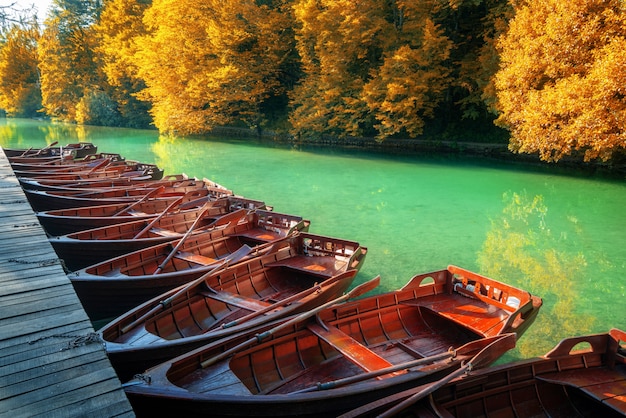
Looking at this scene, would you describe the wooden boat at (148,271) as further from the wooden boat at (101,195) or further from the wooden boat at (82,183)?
the wooden boat at (82,183)

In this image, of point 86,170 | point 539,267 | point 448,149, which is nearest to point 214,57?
point 448,149

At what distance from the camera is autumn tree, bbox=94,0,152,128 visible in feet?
138

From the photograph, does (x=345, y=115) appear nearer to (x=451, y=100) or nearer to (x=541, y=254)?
(x=451, y=100)

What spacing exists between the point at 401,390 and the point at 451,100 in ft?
80.6

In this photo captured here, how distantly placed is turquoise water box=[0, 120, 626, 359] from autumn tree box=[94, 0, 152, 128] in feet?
72.7

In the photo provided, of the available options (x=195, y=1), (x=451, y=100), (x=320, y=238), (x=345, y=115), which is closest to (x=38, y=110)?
(x=195, y=1)

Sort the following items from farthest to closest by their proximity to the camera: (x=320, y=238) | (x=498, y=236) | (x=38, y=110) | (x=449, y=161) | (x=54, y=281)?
(x=38, y=110), (x=449, y=161), (x=498, y=236), (x=320, y=238), (x=54, y=281)

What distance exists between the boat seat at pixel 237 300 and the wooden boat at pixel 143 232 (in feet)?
7.98

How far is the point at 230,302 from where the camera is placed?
5.70m

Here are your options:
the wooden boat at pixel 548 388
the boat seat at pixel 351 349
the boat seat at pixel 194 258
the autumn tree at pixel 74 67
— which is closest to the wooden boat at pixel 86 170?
the boat seat at pixel 194 258

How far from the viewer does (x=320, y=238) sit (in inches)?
303

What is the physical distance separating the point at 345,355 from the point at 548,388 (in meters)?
1.93

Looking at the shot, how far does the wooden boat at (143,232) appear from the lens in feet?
24.0

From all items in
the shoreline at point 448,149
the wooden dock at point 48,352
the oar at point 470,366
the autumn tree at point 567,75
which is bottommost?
the wooden dock at point 48,352
